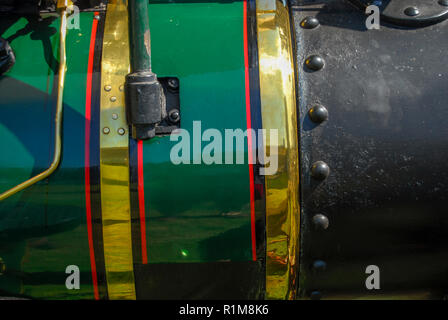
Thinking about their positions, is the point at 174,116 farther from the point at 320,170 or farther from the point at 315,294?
the point at 315,294

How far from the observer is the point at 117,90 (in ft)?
4.02

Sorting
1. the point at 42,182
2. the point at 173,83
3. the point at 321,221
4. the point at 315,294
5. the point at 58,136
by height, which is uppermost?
the point at 173,83

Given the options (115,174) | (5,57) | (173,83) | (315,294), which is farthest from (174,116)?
(315,294)

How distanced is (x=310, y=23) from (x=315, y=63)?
140 mm

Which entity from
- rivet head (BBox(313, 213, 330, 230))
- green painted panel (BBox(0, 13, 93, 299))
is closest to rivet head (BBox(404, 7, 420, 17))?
rivet head (BBox(313, 213, 330, 230))

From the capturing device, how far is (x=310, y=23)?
131cm

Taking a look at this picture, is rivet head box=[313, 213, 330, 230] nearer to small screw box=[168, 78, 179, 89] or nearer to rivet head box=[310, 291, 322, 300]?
rivet head box=[310, 291, 322, 300]

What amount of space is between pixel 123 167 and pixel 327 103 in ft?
1.80

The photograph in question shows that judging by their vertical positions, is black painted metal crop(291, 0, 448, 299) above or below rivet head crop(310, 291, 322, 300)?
above

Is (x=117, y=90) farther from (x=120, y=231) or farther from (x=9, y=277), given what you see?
(x=9, y=277)

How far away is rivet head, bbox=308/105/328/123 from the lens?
3.97 ft

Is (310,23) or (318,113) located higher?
(310,23)

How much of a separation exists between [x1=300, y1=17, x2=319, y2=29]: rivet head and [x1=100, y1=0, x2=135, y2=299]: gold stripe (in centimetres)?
49
